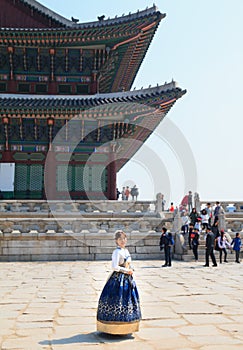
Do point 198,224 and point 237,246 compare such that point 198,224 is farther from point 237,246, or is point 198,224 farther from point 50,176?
point 50,176

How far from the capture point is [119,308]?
19.1 ft

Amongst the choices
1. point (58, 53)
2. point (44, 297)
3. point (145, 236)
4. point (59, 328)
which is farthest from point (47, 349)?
point (58, 53)

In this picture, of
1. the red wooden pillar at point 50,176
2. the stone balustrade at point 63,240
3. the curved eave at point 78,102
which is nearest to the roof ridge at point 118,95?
the curved eave at point 78,102

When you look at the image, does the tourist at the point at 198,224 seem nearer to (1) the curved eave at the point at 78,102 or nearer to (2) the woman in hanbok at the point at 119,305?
(1) the curved eave at the point at 78,102

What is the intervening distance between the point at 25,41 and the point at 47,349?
20.1m

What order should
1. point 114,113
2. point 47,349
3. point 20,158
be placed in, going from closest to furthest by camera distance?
point 47,349, point 114,113, point 20,158

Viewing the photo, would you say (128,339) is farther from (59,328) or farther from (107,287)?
(59,328)

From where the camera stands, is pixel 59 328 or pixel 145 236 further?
pixel 145 236

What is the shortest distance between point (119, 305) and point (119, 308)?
0.04 metres

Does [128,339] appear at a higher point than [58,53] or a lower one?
lower

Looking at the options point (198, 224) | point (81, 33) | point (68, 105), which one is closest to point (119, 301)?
point (198, 224)

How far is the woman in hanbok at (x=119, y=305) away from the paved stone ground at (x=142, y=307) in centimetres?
18

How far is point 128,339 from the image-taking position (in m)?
5.87

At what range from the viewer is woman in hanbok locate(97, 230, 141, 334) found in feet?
19.1
